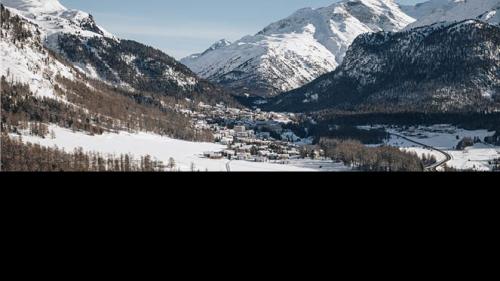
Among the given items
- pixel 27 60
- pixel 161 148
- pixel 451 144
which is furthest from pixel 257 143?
pixel 27 60

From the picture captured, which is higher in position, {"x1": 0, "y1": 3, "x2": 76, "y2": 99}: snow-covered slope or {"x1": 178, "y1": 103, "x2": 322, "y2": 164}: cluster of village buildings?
{"x1": 0, "y1": 3, "x2": 76, "y2": 99}: snow-covered slope

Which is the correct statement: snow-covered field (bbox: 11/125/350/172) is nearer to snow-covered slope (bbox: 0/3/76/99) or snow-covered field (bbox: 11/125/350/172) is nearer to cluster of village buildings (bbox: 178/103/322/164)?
cluster of village buildings (bbox: 178/103/322/164)

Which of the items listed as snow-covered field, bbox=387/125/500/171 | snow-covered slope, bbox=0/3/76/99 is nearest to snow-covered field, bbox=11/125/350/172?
snow-covered slope, bbox=0/3/76/99

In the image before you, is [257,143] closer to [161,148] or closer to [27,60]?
[161,148]
